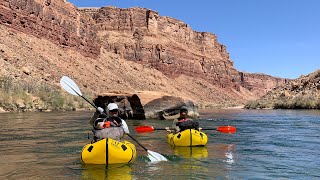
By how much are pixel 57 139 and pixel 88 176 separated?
6714mm

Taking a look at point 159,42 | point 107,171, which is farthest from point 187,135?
point 159,42

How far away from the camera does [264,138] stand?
591 inches

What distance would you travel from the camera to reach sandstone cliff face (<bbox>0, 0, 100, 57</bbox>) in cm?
6657

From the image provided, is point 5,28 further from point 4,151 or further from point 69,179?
point 69,179

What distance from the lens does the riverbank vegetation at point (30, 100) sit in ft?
113

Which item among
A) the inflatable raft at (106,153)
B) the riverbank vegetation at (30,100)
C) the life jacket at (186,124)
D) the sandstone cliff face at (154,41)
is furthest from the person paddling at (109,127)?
the sandstone cliff face at (154,41)

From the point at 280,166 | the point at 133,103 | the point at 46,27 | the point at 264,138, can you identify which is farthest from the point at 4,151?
the point at 46,27

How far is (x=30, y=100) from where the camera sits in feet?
122

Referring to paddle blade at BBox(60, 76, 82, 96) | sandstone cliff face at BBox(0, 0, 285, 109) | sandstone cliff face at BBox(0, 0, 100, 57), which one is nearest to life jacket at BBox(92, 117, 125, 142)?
paddle blade at BBox(60, 76, 82, 96)

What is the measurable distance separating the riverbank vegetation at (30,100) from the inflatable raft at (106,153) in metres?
27.3

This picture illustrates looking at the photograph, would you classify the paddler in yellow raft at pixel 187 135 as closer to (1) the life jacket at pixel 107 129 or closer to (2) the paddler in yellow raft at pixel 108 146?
(2) the paddler in yellow raft at pixel 108 146

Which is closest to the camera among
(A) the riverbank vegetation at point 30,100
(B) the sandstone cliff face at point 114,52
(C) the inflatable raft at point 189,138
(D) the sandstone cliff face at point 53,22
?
(C) the inflatable raft at point 189,138

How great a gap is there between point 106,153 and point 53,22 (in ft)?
235

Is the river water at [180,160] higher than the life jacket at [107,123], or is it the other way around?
the life jacket at [107,123]
